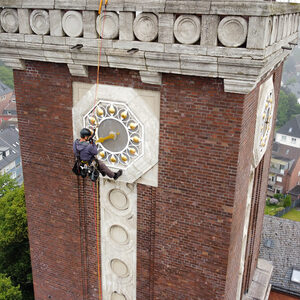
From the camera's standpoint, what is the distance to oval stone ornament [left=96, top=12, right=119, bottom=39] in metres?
7.85

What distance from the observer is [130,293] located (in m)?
10.8

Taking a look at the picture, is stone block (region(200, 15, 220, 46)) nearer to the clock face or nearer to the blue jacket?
the clock face

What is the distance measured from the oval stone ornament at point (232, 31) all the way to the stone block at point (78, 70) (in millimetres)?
3255

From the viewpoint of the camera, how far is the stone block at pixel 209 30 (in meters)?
7.00

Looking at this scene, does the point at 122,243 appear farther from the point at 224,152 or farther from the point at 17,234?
the point at 17,234

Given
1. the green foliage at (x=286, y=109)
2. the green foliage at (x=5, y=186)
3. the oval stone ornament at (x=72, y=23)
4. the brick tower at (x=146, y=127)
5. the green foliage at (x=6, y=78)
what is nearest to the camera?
the brick tower at (x=146, y=127)

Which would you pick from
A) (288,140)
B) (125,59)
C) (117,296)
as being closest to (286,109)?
(288,140)

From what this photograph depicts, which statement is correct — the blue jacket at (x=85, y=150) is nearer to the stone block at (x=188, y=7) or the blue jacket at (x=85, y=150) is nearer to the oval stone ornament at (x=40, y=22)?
the oval stone ornament at (x=40, y=22)

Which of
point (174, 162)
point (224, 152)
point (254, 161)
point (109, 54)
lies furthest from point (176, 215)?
point (109, 54)

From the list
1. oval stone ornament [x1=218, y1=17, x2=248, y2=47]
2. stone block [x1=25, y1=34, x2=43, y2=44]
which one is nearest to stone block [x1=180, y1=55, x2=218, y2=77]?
oval stone ornament [x1=218, y1=17, x2=248, y2=47]

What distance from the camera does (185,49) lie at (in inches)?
288

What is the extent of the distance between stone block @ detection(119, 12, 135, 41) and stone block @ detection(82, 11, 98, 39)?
624 millimetres

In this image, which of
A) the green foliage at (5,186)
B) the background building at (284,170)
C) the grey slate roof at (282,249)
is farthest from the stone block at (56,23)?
the background building at (284,170)

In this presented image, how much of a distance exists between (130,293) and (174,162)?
445 cm
